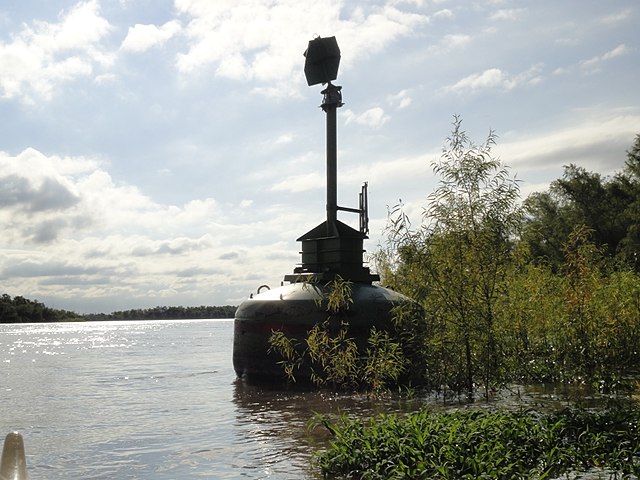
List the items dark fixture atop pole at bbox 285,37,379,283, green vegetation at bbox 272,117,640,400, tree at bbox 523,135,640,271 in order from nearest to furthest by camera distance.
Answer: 1. green vegetation at bbox 272,117,640,400
2. dark fixture atop pole at bbox 285,37,379,283
3. tree at bbox 523,135,640,271

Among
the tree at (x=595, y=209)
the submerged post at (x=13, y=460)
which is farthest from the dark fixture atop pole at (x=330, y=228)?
the tree at (x=595, y=209)

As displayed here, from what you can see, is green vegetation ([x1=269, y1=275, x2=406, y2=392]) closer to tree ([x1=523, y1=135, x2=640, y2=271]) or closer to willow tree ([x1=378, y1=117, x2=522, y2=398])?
willow tree ([x1=378, y1=117, x2=522, y2=398])

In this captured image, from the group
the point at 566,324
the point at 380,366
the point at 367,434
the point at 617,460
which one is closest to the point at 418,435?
the point at 367,434

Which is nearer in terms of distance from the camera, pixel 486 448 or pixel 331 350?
pixel 486 448

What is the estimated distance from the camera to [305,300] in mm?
17781

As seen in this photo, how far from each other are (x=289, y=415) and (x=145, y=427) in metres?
3.25

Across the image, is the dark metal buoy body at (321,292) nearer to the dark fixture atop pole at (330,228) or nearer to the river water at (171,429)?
the dark fixture atop pole at (330,228)

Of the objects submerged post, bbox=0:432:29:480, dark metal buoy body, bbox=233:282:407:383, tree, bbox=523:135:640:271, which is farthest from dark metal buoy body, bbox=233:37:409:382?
tree, bbox=523:135:640:271

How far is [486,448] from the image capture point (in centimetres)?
817

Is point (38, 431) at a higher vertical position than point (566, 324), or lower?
lower

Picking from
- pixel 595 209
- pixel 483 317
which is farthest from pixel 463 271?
pixel 595 209

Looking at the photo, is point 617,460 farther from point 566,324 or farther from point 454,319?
point 566,324

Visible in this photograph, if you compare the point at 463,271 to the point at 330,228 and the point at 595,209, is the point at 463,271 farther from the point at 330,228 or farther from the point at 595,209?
the point at 595,209

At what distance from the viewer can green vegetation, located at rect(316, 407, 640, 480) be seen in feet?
24.9
